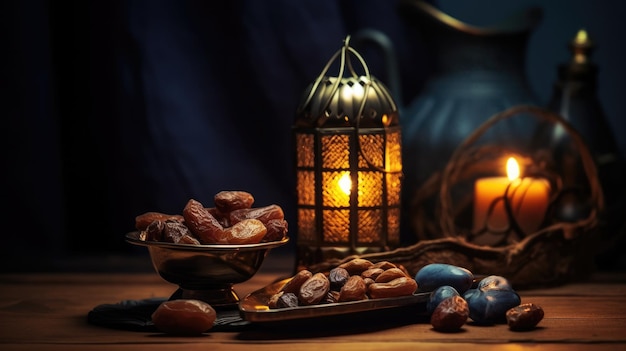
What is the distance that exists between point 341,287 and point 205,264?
0.15 meters

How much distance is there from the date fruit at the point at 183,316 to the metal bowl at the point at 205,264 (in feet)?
0.17

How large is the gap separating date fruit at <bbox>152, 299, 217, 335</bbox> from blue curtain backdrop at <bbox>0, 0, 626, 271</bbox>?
63cm

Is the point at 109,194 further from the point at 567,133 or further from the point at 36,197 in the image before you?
the point at 567,133

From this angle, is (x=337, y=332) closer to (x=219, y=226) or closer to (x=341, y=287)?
(x=341, y=287)

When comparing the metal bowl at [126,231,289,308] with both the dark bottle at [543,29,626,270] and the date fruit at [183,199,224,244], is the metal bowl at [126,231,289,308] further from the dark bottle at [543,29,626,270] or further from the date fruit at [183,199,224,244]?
the dark bottle at [543,29,626,270]

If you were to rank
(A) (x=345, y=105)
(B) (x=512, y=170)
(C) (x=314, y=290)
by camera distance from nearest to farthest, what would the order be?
1. (C) (x=314, y=290)
2. (A) (x=345, y=105)
3. (B) (x=512, y=170)

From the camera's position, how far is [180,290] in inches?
50.3

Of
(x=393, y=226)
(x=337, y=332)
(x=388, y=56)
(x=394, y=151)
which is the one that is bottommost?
(x=337, y=332)

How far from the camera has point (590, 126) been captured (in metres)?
1.70

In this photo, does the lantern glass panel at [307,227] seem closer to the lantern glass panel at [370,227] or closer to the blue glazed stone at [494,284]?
the lantern glass panel at [370,227]

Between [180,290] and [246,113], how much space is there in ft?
2.02

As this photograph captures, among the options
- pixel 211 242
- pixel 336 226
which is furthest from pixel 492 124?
pixel 211 242

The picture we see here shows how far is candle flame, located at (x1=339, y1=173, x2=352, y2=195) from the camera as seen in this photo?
1.43 m

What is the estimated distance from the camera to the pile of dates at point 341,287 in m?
1.16
